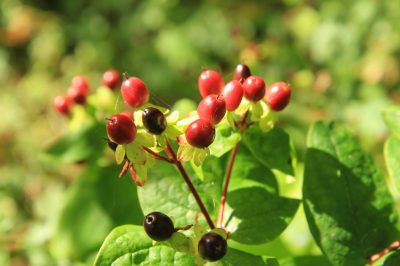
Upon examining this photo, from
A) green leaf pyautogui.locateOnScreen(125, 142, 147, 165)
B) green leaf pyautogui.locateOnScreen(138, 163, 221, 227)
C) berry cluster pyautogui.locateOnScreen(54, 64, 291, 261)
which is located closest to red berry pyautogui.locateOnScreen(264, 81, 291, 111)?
berry cluster pyautogui.locateOnScreen(54, 64, 291, 261)

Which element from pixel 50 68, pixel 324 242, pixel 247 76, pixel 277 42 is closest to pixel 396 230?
pixel 324 242

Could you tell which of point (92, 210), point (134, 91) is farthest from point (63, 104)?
point (134, 91)

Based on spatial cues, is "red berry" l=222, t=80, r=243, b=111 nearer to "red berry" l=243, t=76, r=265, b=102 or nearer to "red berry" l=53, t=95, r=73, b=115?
"red berry" l=243, t=76, r=265, b=102

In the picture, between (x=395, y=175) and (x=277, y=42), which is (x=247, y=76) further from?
(x=277, y=42)

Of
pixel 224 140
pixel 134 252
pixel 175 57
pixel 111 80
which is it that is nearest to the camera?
pixel 134 252

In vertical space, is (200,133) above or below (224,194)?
above

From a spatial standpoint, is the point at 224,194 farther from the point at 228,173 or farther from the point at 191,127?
the point at 191,127

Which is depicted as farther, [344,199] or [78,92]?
[78,92]
